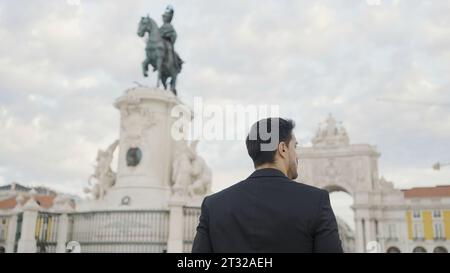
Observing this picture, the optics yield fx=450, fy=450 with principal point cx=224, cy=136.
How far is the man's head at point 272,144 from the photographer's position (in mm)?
1894

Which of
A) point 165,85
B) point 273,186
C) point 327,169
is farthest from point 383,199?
point 273,186

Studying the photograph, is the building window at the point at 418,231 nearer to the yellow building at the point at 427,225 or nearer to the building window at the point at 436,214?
the yellow building at the point at 427,225

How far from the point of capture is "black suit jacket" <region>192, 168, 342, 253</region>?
1.64 metres

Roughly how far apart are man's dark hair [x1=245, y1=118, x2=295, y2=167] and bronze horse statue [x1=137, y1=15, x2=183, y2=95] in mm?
12403

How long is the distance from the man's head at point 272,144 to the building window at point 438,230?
1696 inches

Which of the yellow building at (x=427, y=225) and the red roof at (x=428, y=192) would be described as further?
the red roof at (x=428, y=192)

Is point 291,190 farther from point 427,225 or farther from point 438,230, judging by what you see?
point 427,225

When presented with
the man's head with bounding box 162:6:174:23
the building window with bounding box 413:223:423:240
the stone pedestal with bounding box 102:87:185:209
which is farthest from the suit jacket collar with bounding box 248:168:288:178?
the building window with bounding box 413:223:423:240

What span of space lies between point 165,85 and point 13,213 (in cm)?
614

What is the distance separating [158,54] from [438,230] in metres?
35.3

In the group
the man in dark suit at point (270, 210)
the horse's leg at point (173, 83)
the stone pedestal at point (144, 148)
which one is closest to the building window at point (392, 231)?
the horse's leg at point (173, 83)

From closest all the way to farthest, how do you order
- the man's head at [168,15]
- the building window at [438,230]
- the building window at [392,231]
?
the man's head at [168,15]
the building window at [438,230]
the building window at [392,231]

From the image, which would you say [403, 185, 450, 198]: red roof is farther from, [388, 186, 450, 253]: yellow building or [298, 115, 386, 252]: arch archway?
[298, 115, 386, 252]: arch archway
